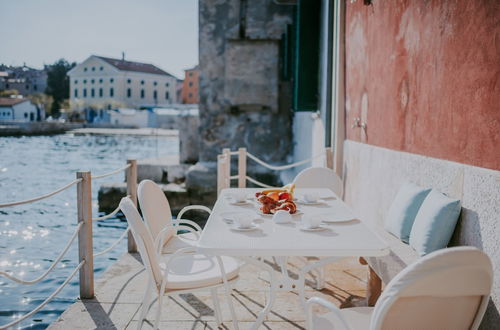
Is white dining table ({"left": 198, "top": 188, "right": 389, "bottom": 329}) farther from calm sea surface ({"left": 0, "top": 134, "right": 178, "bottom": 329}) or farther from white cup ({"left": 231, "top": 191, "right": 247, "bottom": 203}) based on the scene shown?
calm sea surface ({"left": 0, "top": 134, "right": 178, "bottom": 329})

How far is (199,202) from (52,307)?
4.01 metres

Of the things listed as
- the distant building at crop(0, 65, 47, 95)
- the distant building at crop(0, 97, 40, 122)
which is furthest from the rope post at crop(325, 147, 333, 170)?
the distant building at crop(0, 65, 47, 95)

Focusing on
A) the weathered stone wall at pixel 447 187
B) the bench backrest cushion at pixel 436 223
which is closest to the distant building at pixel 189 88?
the weathered stone wall at pixel 447 187

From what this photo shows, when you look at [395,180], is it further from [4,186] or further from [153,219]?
[4,186]

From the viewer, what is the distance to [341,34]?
527 centimetres

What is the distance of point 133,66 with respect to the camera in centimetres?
5434

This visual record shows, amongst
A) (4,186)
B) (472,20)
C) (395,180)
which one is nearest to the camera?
(472,20)

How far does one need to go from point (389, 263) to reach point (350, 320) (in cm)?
74

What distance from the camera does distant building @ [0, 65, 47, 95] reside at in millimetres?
62519

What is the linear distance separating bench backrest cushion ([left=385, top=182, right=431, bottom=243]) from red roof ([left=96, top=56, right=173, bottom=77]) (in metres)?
53.0

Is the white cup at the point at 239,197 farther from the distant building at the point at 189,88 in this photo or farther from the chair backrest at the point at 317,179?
the distant building at the point at 189,88

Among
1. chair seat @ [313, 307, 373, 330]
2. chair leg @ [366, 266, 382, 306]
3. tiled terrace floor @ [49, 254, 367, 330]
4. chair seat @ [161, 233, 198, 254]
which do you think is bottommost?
tiled terrace floor @ [49, 254, 367, 330]

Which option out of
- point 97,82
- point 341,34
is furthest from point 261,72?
point 97,82

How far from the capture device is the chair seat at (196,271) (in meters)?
2.36
